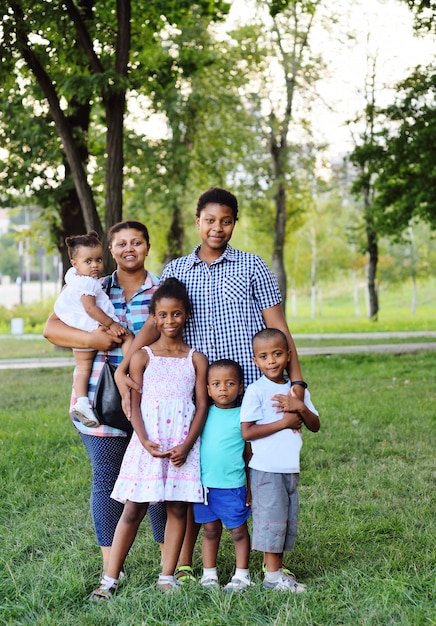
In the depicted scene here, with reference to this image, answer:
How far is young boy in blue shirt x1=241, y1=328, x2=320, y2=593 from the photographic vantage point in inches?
163

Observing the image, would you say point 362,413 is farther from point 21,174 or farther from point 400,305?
point 400,305

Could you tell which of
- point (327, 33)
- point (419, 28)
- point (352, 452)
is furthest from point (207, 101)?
point (352, 452)

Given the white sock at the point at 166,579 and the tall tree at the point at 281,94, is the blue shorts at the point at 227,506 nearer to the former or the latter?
the white sock at the point at 166,579

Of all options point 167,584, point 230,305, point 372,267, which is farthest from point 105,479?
point 372,267

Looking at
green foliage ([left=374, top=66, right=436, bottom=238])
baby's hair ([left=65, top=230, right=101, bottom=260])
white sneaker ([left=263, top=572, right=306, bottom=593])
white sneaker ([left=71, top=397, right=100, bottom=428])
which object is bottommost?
white sneaker ([left=263, top=572, right=306, bottom=593])

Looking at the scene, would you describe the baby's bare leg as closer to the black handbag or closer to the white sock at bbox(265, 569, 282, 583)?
the black handbag

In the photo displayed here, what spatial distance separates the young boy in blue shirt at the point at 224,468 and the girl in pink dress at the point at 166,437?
0.07 meters

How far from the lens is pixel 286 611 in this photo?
149 inches

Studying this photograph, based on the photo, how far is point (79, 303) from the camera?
4539mm

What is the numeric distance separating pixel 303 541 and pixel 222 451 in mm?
1156

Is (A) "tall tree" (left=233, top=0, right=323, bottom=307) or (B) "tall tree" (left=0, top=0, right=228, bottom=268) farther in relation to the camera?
(A) "tall tree" (left=233, top=0, right=323, bottom=307)

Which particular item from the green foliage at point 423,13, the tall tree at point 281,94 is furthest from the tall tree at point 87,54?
the tall tree at point 281,94

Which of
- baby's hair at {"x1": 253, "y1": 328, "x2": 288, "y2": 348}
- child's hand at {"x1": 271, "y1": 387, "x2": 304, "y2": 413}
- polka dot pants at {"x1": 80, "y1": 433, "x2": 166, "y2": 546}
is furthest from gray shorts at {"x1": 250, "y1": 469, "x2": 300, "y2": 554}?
polka dot pants at {"x1": 80, "y1": 433, "x2": 166, "y2": 546}

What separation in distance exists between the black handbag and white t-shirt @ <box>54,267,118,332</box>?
297 mm
